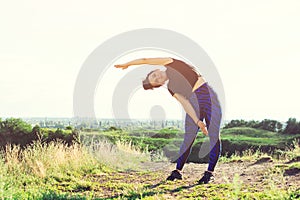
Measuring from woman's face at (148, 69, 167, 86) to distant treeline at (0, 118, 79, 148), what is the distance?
675 centimetres

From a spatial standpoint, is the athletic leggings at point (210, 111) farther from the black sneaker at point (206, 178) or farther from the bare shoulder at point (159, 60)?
the bare shoulder at point (159, 60)

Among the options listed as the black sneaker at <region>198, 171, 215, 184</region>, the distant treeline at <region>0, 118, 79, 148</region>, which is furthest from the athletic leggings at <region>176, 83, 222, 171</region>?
the distant treeline at <region>0, 118, 79, 148</region>

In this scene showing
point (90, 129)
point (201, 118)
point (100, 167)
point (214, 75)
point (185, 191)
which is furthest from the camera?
point (90, 129)

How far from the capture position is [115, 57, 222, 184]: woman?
566cm

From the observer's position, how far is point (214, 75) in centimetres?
684

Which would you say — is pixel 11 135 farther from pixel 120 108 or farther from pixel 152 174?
pixel 152 174

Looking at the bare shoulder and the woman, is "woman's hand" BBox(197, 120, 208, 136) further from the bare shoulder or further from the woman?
the bare shoulder

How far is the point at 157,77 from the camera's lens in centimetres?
566

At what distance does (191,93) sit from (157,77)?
0.61m

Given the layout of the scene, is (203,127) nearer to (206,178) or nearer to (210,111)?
(210,111)

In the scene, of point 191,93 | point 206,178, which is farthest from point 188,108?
point 206,178

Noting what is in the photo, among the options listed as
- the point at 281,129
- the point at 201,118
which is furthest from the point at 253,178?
the point at 281,129

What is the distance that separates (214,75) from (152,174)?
2.31 metres

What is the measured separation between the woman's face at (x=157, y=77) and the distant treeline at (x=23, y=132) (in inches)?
266
